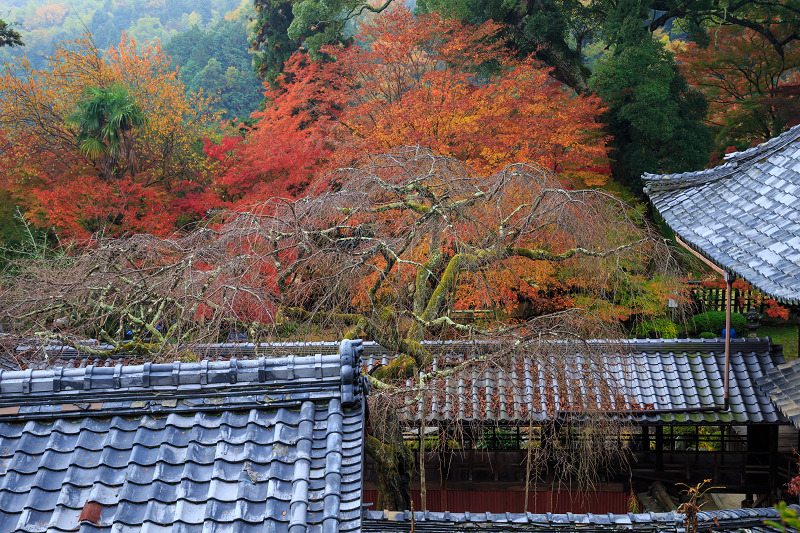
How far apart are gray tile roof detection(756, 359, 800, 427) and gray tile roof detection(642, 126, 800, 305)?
1.72m

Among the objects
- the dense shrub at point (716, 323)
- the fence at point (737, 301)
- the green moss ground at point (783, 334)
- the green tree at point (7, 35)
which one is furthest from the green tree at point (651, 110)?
the green tree at point (7, 35)

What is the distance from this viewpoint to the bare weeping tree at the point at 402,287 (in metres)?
7.14

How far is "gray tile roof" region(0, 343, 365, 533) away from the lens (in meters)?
3.33

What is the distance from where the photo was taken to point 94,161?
57.1ft

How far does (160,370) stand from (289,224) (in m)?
4.56

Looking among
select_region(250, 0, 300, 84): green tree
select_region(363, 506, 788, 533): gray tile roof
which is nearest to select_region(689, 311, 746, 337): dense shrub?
select_region(363, 506, 788, 533): gray tile roof

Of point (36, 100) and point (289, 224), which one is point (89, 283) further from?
point (36, 100)

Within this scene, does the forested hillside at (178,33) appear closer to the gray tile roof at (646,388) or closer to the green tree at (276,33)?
the green tree at (276,33)

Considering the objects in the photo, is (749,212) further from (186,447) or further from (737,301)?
(737,301)

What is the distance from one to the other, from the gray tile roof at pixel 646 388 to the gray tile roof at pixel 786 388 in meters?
0.91

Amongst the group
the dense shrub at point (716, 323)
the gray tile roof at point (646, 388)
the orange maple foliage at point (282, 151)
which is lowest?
the gray tile roof at point (646, 388)

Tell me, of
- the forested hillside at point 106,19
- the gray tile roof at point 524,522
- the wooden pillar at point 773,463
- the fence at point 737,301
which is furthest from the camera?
the forested hillside at point 106,19

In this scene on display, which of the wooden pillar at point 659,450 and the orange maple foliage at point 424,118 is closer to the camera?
the wooden pillar at point 659,450

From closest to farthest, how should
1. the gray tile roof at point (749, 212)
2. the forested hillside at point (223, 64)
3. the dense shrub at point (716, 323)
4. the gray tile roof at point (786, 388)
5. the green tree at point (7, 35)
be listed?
1. the gray tile roof at point (749, 212)
2. the gray tile roof at point (786, 388)
3. the green tree at point (7, 35)
4. the dense shrub at point (716, 323)
5. the forested hillside at point (223, 64)
